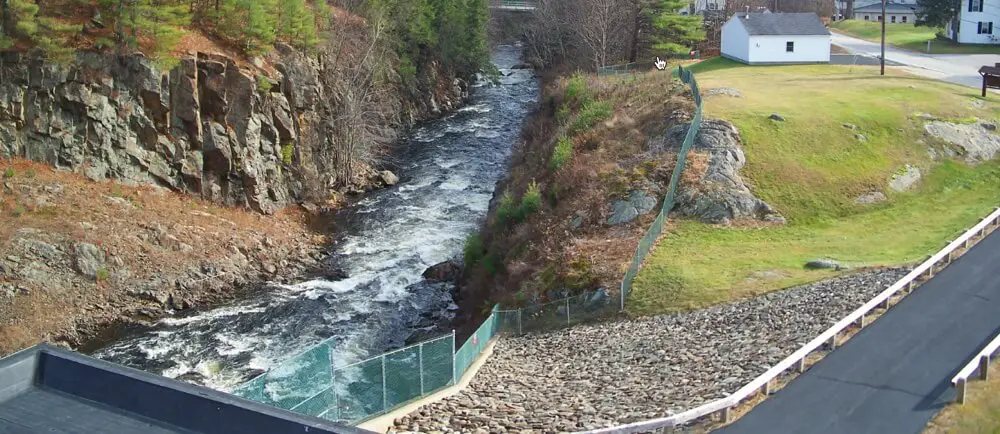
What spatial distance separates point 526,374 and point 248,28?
31669 millimetres

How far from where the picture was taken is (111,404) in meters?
16.9

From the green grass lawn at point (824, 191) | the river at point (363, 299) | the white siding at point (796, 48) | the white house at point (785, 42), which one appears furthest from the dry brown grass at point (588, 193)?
the white siding at point (796, 48)

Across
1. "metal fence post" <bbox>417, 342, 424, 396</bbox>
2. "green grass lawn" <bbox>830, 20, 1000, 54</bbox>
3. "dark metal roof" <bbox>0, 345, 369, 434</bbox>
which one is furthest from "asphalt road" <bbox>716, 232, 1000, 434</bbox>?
"green grass lawn" <bbox>830, 20, 1000, 54</bbox>

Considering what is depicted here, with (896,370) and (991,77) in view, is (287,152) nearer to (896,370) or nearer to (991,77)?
(896,370)

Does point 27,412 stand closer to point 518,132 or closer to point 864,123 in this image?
point 864,123

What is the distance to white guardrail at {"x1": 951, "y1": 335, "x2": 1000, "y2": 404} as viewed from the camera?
19969 mm

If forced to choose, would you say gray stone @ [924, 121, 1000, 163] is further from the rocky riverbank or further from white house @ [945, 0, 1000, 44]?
white house @ [945, 0, 1000, 44]

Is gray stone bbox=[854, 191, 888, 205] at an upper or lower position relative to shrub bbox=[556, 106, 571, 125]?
lower

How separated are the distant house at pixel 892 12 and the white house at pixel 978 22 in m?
32.3

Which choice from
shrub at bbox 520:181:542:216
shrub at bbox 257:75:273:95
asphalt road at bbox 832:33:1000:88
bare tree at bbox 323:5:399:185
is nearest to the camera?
shrub at bbox 520:181:542:216

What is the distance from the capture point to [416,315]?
128 feet

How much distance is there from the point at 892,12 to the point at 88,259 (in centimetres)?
10172

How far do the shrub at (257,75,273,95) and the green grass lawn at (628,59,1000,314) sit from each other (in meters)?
23.3

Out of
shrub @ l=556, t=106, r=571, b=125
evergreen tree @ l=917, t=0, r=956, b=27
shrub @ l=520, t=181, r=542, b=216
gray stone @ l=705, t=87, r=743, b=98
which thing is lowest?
shrub @ l=520, t=181, r=542, b=216
